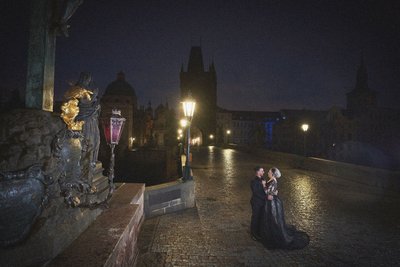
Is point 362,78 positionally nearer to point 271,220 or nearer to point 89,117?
point 271,220

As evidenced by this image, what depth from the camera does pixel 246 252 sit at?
197 inches

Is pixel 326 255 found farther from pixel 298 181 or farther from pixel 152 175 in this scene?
pixel 152 175

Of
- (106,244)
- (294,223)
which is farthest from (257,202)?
(106,244)

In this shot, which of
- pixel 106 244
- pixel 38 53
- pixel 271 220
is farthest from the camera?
pixel 271 220

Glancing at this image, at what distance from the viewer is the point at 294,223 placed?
6.67 m

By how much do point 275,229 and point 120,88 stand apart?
66.7 m

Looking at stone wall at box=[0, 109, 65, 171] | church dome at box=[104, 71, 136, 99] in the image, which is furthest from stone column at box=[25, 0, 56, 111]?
church dome at box=[104, 71, 136, 99]

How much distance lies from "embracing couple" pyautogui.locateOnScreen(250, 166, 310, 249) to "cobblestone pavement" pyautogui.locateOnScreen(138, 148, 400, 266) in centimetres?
18

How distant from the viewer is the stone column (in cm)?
306

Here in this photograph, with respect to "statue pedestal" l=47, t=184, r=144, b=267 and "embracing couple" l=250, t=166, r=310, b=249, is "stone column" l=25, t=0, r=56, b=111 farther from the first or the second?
"embracing couple" l=250, t=166, r=310, b=249

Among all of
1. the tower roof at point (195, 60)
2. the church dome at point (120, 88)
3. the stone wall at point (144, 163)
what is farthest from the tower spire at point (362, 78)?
the church dome at point (120, 88)

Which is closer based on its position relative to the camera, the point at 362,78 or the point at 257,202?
the point at 257,202

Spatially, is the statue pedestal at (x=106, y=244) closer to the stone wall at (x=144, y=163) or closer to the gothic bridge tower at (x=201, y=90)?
the stone wall at (x=144, y=163)

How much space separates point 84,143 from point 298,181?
40.7 ft
